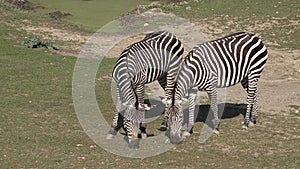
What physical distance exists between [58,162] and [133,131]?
1.43 meters

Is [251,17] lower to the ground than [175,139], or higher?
higher

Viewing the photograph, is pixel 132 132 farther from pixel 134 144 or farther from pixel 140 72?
pixel 140 72

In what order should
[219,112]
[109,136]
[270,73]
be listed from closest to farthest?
[109,136], [219,112], [270,73]

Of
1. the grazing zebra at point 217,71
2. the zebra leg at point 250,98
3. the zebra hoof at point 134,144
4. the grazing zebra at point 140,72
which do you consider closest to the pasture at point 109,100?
the zebra leg at point 250,98

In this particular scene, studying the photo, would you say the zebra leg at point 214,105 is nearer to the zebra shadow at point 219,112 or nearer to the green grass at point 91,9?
the zebra shadow at point 219,112

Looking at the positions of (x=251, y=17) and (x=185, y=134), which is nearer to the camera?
(x=185, y=134)

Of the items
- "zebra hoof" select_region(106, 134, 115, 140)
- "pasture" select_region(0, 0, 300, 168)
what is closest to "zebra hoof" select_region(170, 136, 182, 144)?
"pasture" select_region(0, 0, 300, 168)

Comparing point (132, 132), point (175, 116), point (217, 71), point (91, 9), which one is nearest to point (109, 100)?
point (217, 71)

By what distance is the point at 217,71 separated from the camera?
1158 cm

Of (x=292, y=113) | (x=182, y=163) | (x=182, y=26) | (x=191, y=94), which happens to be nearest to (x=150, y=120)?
(x=191, y=94)

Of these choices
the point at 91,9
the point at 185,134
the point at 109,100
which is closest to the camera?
the point at 185,134

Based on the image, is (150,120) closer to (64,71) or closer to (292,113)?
(292,113)

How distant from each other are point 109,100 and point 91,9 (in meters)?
11.7

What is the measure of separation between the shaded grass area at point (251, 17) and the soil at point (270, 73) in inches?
23.3
